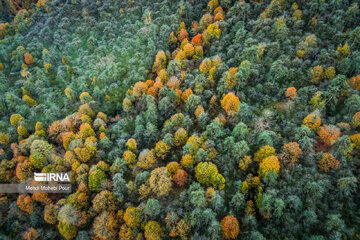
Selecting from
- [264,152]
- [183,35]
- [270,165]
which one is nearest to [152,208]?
[270,165]

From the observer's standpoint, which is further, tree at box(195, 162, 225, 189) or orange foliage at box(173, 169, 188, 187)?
orange foliage at box(173, 169, 188, 187)

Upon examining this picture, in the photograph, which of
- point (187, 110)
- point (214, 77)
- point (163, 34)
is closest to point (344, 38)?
point (214, 77)

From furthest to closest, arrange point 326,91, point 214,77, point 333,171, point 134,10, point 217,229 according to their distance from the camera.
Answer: point 134,10, point 214,77, point 326,91, point 333,171, point 217,229

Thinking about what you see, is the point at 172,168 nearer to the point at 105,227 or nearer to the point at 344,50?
the point at 105,227

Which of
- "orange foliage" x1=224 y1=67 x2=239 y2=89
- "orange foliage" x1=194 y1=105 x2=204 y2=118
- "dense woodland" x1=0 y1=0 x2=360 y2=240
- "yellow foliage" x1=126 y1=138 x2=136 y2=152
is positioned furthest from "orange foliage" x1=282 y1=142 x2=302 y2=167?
"yellow foliage" x1=126 y1=138 x2=136 y2=152

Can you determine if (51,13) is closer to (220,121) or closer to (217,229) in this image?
(220,121)

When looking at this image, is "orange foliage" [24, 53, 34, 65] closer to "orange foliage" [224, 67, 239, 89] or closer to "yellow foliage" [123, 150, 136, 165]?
"yellow foliage" [123, 150, 136, 165]

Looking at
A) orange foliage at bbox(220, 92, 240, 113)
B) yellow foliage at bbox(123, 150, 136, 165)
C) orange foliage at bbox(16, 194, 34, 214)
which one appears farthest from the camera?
orange foliage at bbox(220, 92, 240, 113)
